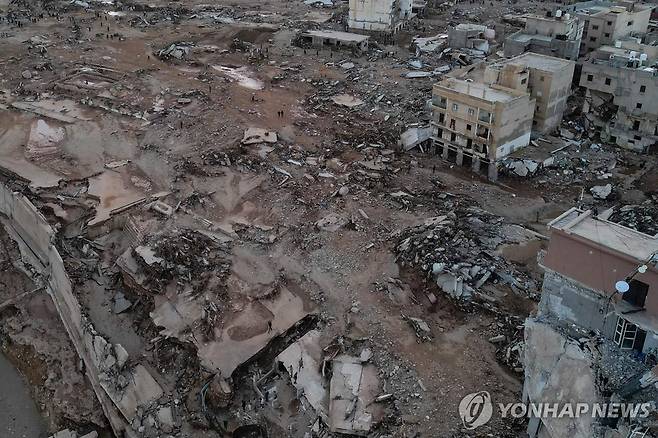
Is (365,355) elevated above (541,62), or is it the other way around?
(541,62)

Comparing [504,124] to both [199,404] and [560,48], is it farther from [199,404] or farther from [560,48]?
[199,404]

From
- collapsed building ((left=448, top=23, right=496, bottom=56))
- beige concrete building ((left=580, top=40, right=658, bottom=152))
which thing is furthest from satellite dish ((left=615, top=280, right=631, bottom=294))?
collapsed building ((left=448, top=23, right=496, bottom=56))

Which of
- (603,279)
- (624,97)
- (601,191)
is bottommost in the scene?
(601,191)

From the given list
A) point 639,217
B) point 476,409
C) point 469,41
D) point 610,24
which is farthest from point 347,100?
point 476,409

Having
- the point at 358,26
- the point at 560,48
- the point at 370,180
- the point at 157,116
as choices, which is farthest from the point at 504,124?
the point at 358,26

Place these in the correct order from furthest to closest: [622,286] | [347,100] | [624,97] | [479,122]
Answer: [347,100]
[624,97]
[479,122]
[622,286]

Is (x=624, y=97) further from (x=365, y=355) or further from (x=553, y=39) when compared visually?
(x=365, y=355)
